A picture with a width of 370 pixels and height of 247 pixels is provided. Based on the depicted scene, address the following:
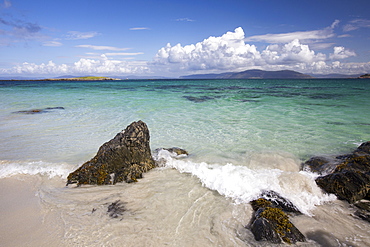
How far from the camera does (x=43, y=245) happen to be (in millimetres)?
3822

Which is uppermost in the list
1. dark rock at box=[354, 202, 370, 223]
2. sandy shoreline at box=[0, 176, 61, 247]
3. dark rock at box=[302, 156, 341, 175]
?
sandy shoreline at box=[0, 176, 61, 247]

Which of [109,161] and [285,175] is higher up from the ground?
[109,161]

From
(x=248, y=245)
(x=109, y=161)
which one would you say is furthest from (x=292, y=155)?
(x=109, y=161)

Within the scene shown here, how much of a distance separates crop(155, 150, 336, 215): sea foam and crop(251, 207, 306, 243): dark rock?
970mm

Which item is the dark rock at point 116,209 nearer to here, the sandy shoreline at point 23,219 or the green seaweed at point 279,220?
the sandy shoreline at point 23,219

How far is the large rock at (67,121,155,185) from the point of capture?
6.33 m

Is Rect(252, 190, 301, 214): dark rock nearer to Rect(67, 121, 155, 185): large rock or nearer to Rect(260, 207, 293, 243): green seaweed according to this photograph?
Rect(260, 207, 293, 243): green seaweed

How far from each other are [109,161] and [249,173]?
436 centimetres

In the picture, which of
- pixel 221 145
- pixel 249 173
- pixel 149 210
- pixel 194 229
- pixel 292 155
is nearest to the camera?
pixel 194 229

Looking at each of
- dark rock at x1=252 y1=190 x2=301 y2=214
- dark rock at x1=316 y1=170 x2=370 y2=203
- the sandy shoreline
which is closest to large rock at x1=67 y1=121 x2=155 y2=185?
the sandy shoreline

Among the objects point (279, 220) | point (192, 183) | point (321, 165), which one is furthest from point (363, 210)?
point (192, 183)

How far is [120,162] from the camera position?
6.71 meters

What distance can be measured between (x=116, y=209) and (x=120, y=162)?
196cm

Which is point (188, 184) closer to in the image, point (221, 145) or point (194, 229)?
point (194, 229)
